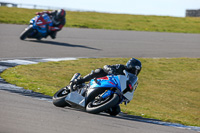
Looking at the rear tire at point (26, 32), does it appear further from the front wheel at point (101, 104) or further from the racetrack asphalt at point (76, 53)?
the front wheel at point (101, 104)

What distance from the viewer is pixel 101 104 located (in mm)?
7621

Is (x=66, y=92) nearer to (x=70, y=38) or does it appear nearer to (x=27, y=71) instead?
(x=27, y=71)

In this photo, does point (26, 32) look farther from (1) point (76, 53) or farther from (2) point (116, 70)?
(2) point (116, 70)

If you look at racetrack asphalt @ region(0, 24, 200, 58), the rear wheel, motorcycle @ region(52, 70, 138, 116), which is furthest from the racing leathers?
racetrack asphalt @ region(0, 24, 200, 58)

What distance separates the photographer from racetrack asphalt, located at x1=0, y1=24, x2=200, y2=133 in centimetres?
619

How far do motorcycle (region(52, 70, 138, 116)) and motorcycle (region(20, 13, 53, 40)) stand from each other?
1341cm

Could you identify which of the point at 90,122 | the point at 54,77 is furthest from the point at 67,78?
the point at 90,122

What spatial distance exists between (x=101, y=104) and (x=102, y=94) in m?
0.26

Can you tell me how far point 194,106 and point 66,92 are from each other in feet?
15.0

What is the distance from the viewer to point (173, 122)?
343 inches

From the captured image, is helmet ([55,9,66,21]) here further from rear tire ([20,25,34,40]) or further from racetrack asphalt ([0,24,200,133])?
rear tire ([20,25,34,40])

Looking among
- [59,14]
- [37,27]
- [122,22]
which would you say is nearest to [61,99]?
[37,27]

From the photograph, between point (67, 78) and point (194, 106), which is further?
point (67, 78)

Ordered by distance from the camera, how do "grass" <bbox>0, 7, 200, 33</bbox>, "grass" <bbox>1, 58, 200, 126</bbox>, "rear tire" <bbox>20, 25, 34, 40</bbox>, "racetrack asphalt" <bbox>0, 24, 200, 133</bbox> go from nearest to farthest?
"racetrack asphalt" <bbox>0, 24, 200, 133</bbox> → "grass" <bbox>1, 58, 200, 126</bbox> → "rear tire" <bbox>20, 25, 34, 40</bbox> → "grass" <bbox>0, 7, 200, 33</bbox>
